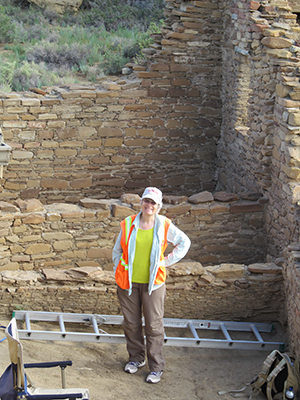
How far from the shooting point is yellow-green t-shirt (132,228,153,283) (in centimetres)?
559

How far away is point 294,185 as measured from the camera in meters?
7.68

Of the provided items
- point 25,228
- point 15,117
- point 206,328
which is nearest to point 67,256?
point 25,228

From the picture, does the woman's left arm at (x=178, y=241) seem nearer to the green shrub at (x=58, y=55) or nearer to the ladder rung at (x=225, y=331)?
the ladder rung at (x=225, y=331)

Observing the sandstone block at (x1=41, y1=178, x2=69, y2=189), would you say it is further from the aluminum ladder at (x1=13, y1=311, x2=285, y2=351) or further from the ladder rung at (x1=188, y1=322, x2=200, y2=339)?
the ladder rung at (x1=188, y1=322, x2=200, y2=339)

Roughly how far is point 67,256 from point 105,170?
274 cm

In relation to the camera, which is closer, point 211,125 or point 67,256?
point 67,256

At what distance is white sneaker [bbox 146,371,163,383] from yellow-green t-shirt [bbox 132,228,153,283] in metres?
1.03

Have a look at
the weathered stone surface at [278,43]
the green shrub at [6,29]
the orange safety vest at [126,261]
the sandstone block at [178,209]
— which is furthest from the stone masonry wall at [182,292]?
the green shrub at [6,29]

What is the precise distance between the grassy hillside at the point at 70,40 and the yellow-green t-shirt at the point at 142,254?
622cm

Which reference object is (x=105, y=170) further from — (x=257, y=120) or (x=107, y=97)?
(x=257, y=120)

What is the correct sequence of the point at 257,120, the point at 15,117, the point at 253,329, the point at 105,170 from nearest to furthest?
the point at 253,329 < the point at 257,120 < the point at 15,117 < the point at 105,170

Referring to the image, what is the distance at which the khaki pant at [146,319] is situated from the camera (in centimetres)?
568

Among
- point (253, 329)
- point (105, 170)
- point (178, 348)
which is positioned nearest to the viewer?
point (178, 348)

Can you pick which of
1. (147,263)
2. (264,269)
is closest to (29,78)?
(264,269)
